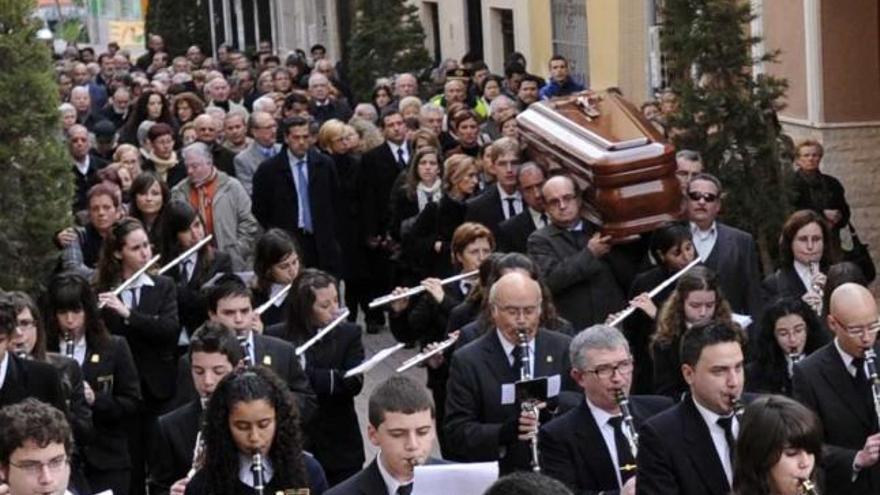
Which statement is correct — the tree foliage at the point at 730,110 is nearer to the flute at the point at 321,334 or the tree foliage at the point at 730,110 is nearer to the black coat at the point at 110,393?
the flute at the point at 321,334

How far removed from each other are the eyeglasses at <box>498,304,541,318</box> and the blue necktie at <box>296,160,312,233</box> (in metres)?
7.45

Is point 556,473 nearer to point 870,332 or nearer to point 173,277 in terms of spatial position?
point 870,332

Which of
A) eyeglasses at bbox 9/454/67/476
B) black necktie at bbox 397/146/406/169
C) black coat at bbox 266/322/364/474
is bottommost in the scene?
black coat at bbox 266/322/364/474

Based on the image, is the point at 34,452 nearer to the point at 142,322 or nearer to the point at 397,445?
the point at 397,445

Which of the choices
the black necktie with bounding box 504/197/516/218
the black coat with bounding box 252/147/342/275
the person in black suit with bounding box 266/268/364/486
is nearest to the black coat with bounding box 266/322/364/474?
the person in black suit with bounding box 266/268/364/486

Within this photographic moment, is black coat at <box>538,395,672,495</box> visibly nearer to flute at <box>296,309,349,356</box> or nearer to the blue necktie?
flute at <box>296,309,349,356</box>

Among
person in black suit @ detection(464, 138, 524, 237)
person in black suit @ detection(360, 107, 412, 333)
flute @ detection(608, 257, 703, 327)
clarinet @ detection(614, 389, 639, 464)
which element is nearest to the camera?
clarinet @ detection(614, 389, 639, 464)

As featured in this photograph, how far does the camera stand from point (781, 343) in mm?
11453

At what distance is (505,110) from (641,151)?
7.05 m

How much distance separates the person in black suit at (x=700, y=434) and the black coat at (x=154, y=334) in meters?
4.80

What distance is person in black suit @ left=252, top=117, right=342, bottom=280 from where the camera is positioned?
59.4 feet

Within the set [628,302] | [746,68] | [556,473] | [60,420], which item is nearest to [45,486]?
[60,420]

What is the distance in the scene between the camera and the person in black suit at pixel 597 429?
31.2ft

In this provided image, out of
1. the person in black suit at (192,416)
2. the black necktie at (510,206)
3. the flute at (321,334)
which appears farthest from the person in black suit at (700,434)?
the black necktie at (510,206)
